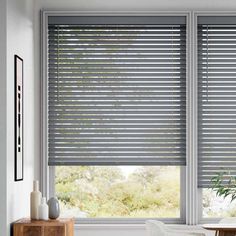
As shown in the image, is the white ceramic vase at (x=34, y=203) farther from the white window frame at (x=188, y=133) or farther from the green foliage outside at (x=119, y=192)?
the green foliage outside at (x=119, y=192)

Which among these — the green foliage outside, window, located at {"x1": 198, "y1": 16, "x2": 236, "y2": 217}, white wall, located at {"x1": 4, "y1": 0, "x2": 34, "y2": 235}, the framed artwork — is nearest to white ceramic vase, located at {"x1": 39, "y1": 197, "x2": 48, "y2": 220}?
white wall, located at {"x1": 4, "y1": 0, "x2": 34, "y2": 235}

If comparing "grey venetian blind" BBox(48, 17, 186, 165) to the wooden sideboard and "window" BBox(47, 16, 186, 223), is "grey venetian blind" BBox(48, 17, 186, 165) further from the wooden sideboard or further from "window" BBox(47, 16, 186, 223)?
the wooden sideboard

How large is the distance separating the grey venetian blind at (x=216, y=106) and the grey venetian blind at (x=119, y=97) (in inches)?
7.0

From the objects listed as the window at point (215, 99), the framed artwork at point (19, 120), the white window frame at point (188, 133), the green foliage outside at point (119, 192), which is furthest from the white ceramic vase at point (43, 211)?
the window at point (215, 99)

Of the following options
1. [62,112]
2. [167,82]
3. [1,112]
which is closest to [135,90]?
[167,82]

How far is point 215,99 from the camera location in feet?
22.5

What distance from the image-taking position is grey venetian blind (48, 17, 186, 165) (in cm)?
687

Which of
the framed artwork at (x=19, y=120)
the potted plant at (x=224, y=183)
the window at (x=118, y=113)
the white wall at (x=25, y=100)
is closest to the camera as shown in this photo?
the white wall at (x=25, y=100)

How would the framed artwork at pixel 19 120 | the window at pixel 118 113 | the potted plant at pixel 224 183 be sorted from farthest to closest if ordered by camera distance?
1. the window at pixel 118 113
2. the potted plant at pixel 224 183
3. the framed artwork at pixel 19 120

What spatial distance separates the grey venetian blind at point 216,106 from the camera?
684 cm

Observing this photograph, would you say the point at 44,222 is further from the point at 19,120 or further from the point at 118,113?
the point at 118,113

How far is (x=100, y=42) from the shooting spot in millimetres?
6922

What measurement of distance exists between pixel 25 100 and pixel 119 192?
1373 mm

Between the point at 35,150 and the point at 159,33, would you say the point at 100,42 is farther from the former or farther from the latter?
the point at 35,150
